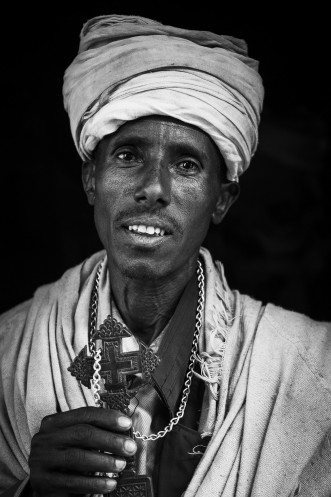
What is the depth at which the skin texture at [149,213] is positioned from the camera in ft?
7.42

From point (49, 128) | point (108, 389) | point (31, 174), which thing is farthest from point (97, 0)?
point (108, 389)

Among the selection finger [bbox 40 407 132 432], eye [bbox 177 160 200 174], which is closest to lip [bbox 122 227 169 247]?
eye [bbox 177 160 200 174]

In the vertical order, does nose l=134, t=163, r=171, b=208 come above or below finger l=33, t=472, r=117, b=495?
above

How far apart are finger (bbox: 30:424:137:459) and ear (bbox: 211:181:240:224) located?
101 cm

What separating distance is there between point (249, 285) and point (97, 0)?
68.3 inches

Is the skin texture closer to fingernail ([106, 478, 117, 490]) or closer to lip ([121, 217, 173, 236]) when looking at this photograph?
lip ([121, 217, 173, 236])

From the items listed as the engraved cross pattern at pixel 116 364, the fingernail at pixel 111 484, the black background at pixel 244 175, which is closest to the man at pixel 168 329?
the engraved cross pattern at pixel 116 364

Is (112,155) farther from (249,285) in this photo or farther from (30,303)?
(249,285)

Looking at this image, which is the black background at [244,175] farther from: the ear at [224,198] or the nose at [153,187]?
the nose at [153,187]

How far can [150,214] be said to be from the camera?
2273 millimetres

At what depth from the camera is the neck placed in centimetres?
246

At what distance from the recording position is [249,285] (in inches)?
156

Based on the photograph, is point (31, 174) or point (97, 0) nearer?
point (97, 0)

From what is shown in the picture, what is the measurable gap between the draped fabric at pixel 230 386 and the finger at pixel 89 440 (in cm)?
27
